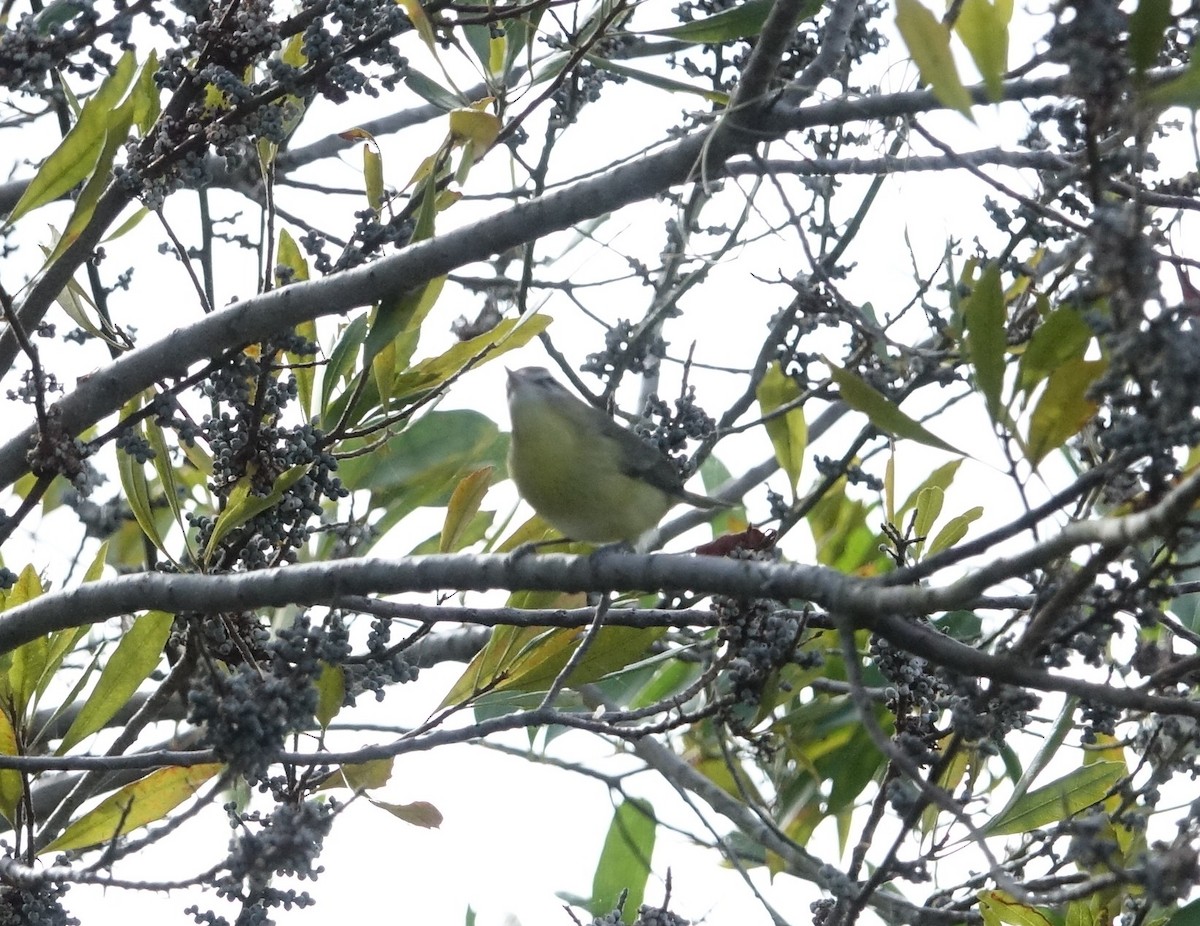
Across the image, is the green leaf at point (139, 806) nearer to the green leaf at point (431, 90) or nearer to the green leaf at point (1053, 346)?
the green leaf at point (431, 90)

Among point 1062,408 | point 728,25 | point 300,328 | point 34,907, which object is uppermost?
point 728,25

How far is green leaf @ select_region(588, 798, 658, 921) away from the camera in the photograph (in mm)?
4152

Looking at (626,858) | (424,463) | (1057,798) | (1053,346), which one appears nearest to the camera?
(1053,346)

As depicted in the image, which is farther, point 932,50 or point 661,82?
point 661,82

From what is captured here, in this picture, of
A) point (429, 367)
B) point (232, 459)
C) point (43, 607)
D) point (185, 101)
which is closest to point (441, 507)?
point (429, 367)

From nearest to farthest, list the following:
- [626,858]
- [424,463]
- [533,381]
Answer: [533,381], [424,463], [626,858]

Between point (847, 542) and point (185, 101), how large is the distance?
2.14 meters

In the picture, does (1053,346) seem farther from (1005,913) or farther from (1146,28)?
(1005,913)

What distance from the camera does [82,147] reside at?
9.11 feet

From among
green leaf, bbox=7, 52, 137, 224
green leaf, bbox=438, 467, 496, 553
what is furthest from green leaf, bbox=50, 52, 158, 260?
green leaf, bbox=438, 467, 496, 553

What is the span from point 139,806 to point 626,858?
174cm

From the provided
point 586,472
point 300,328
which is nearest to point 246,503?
point 300,328

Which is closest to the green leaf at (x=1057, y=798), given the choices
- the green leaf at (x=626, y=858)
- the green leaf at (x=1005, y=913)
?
the green leaf at (x=1005, y=913)

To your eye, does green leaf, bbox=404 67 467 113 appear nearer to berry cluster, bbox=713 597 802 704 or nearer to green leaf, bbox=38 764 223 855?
berry cluster, bbox=713 597 802 704
